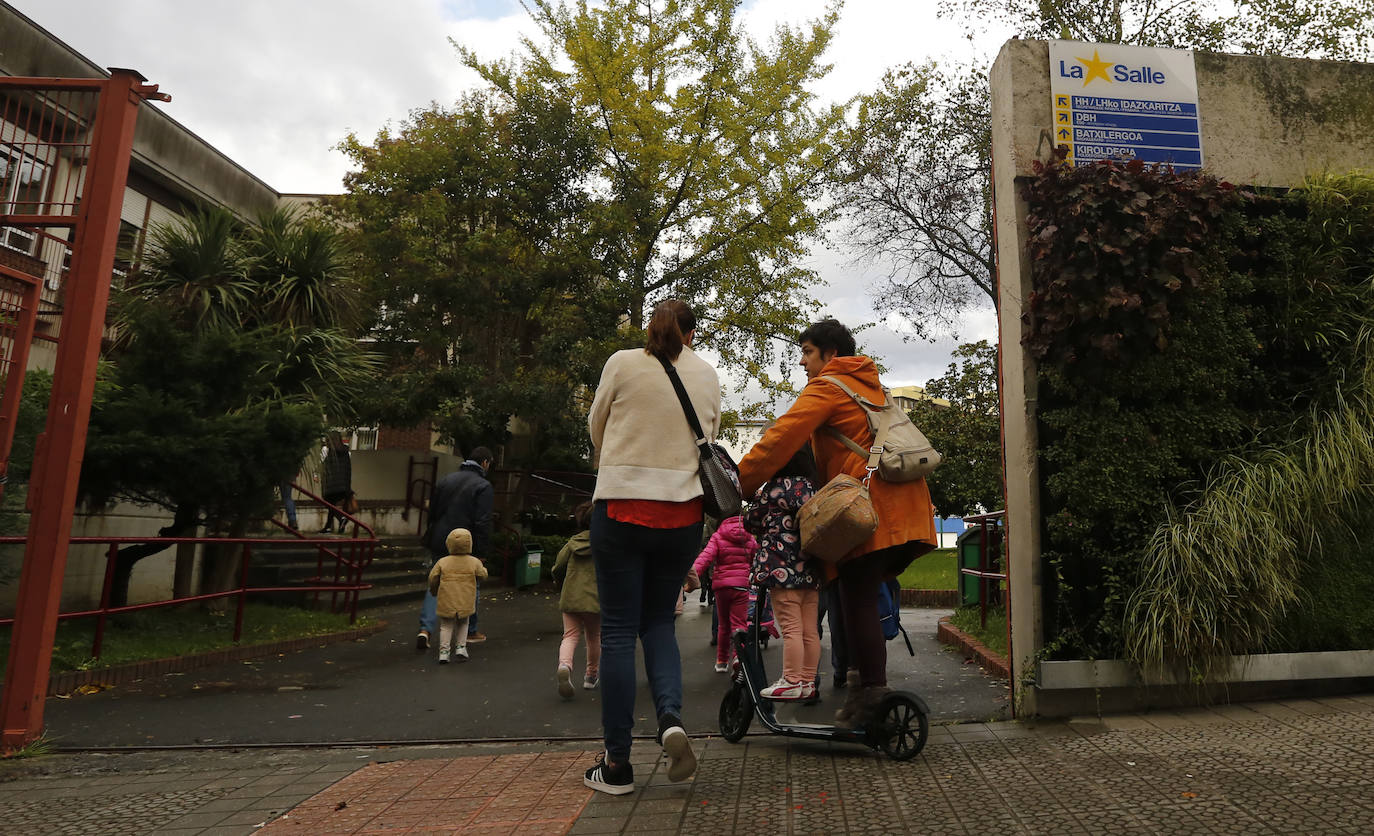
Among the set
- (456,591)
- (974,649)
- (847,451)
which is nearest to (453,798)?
(847,451)

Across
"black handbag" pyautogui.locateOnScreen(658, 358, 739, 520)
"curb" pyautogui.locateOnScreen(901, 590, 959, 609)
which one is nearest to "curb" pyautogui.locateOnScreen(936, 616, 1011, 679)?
"black handbag" pyautogui.locateOnScreen(658, 358, 739, 520)

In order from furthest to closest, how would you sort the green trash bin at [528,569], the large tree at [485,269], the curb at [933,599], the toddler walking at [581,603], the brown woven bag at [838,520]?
the large tree at [485,269] → the green trash bin at [528,569] → the curb at [933,599] → the toddler walking at [581,603] → the brown woven bag at [838,520]

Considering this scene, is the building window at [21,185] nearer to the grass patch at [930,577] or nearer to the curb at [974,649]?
the curb at [974,649]

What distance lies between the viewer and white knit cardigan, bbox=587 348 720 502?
3641 millimetres

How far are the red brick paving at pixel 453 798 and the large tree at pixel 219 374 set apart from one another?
4778 millimetres

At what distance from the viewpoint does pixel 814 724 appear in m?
4.29

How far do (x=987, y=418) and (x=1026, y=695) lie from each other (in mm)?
12237

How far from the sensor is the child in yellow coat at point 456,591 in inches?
311

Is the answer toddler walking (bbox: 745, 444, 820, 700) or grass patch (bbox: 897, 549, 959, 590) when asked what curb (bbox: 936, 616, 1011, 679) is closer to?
toddler walking (bbox: 745, 444, 820, 700)

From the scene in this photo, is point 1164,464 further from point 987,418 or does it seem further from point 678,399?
point 987,418

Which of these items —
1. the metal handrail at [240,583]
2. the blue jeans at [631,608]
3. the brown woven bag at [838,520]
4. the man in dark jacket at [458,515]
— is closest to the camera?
the blue jeans at [631,608]

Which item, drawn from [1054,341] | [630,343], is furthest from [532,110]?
[1054,341]

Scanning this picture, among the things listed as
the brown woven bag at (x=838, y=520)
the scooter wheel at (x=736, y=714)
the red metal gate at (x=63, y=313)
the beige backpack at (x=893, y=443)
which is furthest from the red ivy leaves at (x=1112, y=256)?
the red metal gate at (x=63, y=313)

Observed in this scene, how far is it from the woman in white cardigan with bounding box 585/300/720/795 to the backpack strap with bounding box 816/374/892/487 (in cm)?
72
